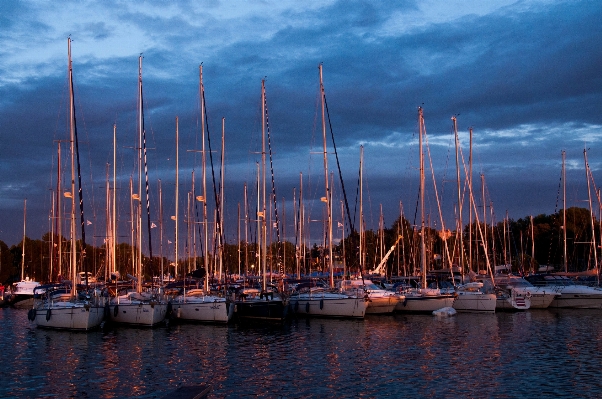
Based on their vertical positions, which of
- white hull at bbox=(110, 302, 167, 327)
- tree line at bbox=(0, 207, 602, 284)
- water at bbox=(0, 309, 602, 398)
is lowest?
water at bbox=(0, 309, 602, 398)

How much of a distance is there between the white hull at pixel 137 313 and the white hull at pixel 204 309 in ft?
5.28

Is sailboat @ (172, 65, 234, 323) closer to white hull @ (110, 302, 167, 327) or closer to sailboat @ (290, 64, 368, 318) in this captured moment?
white hull @ (110, 302, 167, 327)

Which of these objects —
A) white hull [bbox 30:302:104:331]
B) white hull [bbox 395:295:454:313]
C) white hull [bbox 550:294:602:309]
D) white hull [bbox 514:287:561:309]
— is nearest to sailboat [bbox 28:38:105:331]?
white hull [bbox 30:302:104:331]

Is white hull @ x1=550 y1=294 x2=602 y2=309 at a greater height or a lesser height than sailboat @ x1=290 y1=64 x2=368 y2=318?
lesser

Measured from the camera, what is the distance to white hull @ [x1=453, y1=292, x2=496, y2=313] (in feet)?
164

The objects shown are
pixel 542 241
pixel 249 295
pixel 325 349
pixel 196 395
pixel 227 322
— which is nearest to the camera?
pixel 196 395

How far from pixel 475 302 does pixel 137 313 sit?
24815mm

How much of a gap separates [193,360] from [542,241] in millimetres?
96343

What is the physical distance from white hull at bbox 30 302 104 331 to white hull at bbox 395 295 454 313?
72.0 ft

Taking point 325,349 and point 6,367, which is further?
point 325,349

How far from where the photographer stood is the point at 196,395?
18531mm

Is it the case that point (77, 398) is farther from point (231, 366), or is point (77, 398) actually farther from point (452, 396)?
point (452, 396)

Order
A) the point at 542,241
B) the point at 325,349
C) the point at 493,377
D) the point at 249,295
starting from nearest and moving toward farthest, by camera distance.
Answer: the point at 493,377 < the point at 325,349 < the point at 249,295 < the point at 542,241

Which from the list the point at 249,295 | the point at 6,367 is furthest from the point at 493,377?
the point at 249,295
